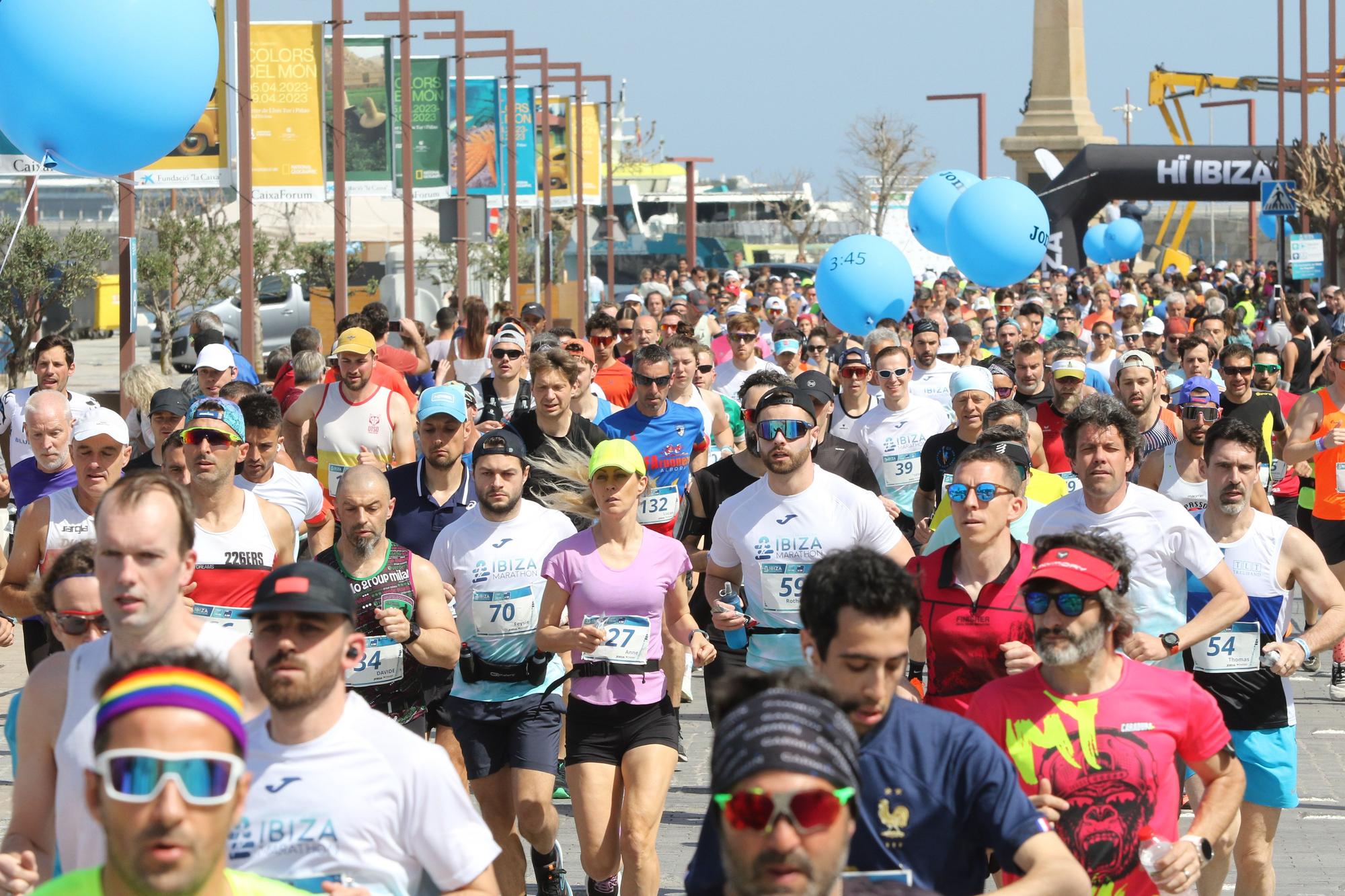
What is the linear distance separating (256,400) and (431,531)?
121 centimetres

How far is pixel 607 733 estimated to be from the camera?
6621mm

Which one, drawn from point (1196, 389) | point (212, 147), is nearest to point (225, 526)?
point (1196, 389)

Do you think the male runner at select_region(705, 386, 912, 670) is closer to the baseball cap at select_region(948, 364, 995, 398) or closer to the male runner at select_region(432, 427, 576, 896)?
the male runner at select_region(432, 427, 576, 896)

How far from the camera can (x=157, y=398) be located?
8828 millimetres

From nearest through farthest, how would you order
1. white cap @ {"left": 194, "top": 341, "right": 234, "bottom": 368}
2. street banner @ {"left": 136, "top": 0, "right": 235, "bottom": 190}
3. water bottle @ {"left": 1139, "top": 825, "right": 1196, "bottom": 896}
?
water bottle @ {"left": 1139, "top": 825, "right": 1196, "bottom": 896} < white cap @ {"left": 194, "top": 341, "right": 234, "bottom": 368} < street banner @ {"left": 136, "top": 0, "right": 235, "bottom": 190}

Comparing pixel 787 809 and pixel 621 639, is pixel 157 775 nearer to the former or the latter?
pixel 787 809

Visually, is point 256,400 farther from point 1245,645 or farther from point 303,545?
point 1245,645

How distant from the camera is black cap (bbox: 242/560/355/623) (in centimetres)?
396

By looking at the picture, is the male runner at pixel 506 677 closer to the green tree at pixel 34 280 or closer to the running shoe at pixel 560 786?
the running shoe at pixel 560 786

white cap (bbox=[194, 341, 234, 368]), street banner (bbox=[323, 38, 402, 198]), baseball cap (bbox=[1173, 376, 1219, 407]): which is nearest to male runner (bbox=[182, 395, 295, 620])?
white cap (bbox=[194, 341, 234, 368])

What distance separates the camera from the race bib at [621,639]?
658cm

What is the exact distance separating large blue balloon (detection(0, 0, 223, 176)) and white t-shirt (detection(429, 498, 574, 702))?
2698 millimetres

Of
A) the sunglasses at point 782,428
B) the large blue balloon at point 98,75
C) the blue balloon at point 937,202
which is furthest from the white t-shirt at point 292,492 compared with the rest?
the blue balloon at point 937,202

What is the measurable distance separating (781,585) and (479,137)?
23174 millimetres
